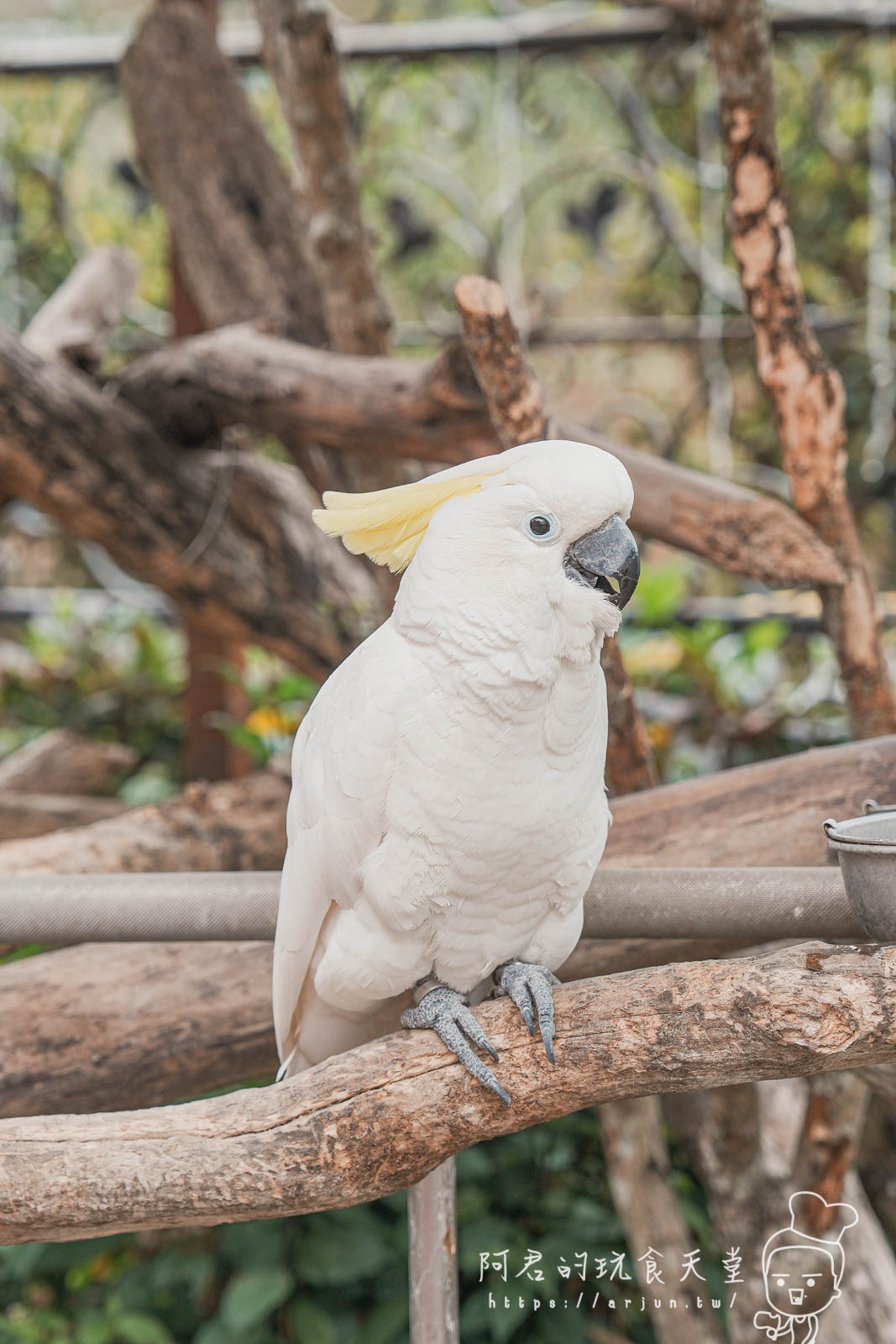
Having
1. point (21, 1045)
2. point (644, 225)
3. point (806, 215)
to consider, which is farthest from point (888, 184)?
point (21, 1045)

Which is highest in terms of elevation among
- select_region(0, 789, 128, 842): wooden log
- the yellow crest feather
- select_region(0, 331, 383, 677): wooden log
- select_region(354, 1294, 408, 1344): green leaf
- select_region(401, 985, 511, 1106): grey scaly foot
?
select_region(0, 331, 383, 677): wooden log

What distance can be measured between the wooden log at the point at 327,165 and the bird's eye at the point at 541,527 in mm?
1091

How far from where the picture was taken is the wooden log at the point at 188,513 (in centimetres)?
184

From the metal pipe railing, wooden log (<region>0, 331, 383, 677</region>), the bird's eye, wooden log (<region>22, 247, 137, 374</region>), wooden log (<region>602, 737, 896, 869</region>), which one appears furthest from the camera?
wooden log (<region>22, 247, 137, 374</region>)

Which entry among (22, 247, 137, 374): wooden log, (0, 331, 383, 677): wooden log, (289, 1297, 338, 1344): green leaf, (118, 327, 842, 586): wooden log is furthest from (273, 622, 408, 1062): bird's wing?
(22, 247, 137, 374): wooden log

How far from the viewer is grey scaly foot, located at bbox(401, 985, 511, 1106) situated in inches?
34.9

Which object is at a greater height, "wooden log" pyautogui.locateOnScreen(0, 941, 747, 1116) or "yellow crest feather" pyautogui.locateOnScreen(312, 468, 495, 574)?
"yellow crest feather" pyautogui.locateOnScreen(312, 468, 495, 574)

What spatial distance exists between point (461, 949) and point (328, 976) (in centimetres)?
13

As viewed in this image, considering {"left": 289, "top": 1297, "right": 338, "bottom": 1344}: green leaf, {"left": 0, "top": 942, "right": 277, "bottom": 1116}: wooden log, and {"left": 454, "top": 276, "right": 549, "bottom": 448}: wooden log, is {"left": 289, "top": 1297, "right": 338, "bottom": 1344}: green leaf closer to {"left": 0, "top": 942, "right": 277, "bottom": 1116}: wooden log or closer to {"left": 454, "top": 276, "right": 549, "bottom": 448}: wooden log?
{"left": 0, "top": 942, "right": 277, "bottom": 1116}: wooden log

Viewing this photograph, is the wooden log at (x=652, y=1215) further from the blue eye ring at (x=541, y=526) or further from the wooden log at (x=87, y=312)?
the wooden log at (x=87, y=312)

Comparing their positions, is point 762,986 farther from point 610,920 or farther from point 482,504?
point 482,504

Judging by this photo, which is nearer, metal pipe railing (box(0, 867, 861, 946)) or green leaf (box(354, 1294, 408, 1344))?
metal pipe railing (box(0, 867, 861, 946))

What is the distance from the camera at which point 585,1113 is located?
2162 mm

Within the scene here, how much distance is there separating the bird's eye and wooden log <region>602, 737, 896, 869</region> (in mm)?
631
